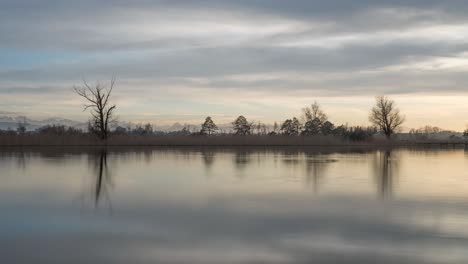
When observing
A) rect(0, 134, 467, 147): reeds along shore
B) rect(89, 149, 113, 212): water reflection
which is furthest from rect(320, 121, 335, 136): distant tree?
rect(89, 149, 113, 212): water reflection

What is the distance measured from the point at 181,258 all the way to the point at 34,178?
29.8 feet

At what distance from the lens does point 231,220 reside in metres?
→ 7.65

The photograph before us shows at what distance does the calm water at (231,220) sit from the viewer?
224 inches

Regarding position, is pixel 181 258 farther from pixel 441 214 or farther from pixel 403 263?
pixel 441 214

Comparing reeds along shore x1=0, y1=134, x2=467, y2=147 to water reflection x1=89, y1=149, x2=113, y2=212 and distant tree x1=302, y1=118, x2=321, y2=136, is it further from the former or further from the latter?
distant tree x1=302, y1=118, x2=321, y2=136

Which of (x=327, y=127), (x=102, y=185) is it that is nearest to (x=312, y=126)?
(x=327, y=127)

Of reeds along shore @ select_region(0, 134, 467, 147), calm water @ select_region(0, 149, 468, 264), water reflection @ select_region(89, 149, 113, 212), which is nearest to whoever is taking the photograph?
calm water @ select_region(0, 149, 468, 264)

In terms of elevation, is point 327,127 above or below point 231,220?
above

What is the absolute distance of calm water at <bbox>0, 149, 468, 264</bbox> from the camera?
5.69 m

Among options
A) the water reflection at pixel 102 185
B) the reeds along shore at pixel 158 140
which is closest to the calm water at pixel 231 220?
the water reflection at pixel 102 185

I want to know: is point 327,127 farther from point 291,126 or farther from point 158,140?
point 158,140

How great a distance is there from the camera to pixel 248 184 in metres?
12.4

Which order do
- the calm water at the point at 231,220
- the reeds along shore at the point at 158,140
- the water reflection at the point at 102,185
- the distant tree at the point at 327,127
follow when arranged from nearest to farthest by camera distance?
the calm water at the point at 231,220 < the water reflection at the point at 102,185 < the reeds along shore at the point at 158,140 < the distant tree at the point at 327,127

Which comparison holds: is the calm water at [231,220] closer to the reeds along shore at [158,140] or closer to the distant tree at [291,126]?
the reeds along shore at [158,140]
